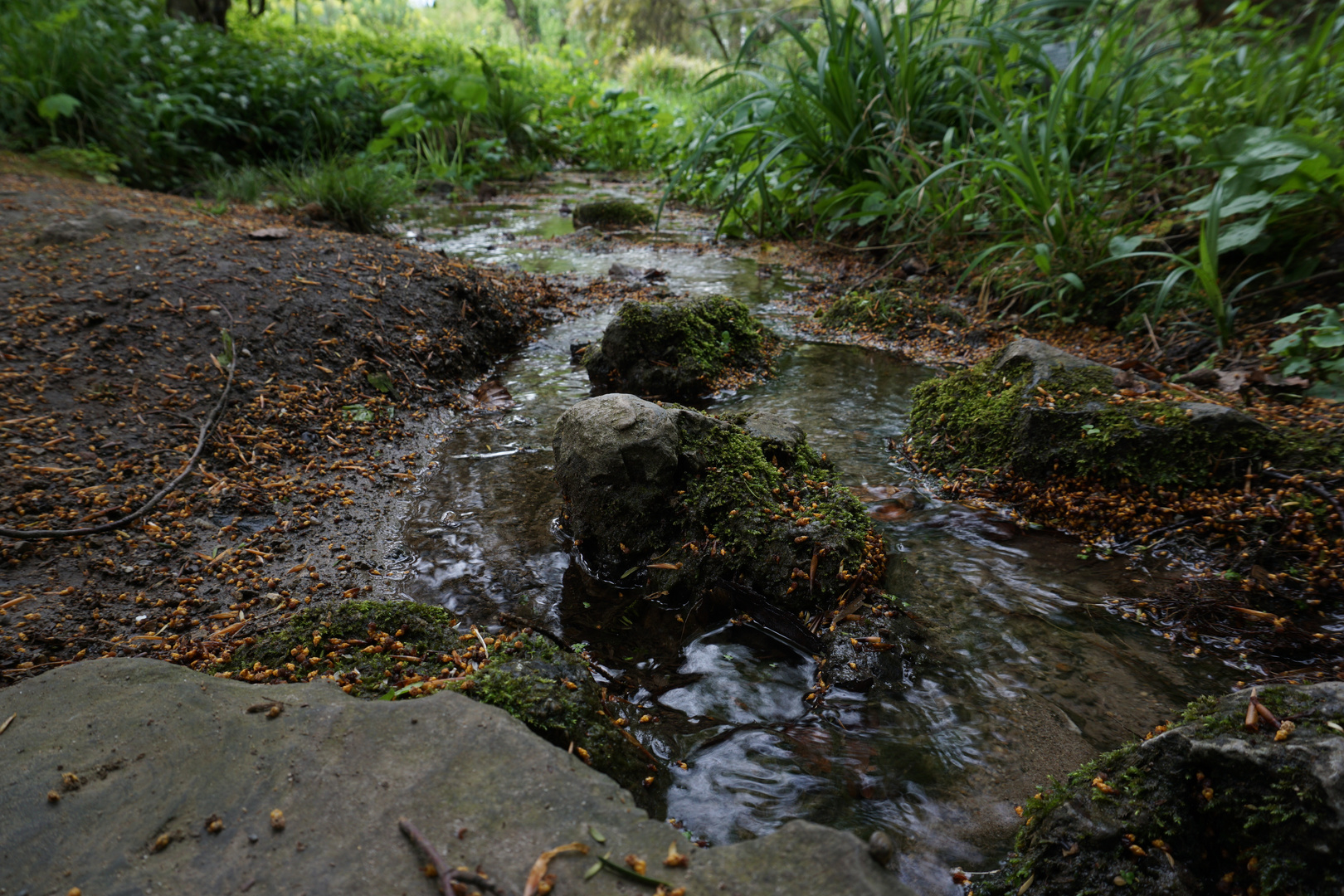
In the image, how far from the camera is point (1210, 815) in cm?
119

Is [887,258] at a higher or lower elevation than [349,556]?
higher

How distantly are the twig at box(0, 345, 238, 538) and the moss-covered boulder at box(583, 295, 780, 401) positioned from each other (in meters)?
1.68

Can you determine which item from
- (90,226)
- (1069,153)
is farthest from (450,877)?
(1069,153)

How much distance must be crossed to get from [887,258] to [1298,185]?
2.67m

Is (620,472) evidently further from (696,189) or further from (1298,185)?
(696,189)

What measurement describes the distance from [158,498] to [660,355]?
7.45 ft

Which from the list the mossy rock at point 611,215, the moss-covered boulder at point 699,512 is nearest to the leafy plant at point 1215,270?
the moss-covered boulder at point 699,512

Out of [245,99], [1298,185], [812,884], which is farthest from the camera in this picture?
[245,99]

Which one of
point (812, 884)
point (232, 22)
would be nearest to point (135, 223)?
point (812, 884)

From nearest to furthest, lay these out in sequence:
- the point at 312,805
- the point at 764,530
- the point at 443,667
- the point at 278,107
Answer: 1. the point at 312,805
2. the point at 443,667
3. the point at 764,530
4. the point at 278,107

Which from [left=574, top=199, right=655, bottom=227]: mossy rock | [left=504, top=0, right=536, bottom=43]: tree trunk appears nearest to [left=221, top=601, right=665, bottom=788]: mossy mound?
[left=574, top=199, right=655, bottom=227]: mossy rock

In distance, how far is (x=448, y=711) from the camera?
128 centimetres

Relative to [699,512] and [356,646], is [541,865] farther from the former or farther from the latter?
[699,512]

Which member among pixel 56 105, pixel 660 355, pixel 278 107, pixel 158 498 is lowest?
pixel 158 498
